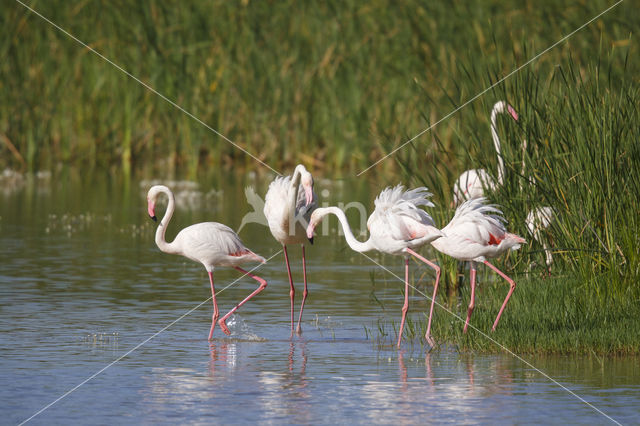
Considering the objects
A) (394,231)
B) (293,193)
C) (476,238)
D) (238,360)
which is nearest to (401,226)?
(394,231)

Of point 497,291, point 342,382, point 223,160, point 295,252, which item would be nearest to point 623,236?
point 497,291

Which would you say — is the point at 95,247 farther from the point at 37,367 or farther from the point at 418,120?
the point at 418,120

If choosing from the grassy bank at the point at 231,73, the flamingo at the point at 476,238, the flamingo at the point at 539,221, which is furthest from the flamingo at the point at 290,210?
the grassy bank at the point at 231,73

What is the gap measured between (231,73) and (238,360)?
15.7 metres

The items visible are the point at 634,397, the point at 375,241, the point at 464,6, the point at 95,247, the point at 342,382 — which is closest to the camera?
the point at 634,397

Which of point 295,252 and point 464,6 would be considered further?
point 464,6

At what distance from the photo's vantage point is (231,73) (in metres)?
23.9

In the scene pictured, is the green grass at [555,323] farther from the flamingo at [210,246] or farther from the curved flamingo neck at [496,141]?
the flamingo at [210,246]

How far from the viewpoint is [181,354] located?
898 cm

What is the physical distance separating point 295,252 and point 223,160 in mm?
11687

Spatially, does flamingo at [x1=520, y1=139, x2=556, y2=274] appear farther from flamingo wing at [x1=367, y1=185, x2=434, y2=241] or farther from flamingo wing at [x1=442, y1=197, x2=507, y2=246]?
flamingo wing at [x1=367, y1=185, x2=434, y2=241]

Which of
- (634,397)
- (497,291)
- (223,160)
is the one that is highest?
(223,160)

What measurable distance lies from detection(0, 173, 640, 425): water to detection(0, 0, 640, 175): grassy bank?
8326 millimetres

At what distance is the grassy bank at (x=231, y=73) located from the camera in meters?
22.4
